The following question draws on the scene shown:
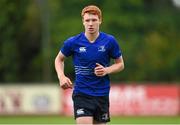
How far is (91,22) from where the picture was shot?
10.9 meters

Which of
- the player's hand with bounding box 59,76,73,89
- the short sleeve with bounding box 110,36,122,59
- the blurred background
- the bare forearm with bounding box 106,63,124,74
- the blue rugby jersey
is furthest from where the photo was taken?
the blurred background

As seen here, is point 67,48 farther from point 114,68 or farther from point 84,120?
point 84,120

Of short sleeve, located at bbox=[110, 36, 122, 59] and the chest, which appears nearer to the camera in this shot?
the chest

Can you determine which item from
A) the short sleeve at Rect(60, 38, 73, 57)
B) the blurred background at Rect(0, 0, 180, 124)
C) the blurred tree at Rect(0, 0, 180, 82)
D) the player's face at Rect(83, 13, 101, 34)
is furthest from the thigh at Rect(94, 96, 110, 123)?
the blurred tree at Rect(0, 0, 180, 82)

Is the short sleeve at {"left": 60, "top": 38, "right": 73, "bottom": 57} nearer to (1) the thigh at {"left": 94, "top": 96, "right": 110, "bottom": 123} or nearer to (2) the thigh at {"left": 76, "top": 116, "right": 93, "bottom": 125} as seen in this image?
(1) the thigh at {"left": 94, "top": 96, "right": 110, "bottom": 123}

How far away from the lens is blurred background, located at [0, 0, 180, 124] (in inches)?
1217

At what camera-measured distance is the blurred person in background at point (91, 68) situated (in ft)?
36.4

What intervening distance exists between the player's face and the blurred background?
15839 mm

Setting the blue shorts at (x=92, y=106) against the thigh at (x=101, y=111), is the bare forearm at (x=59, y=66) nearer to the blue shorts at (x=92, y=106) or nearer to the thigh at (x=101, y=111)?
the blue shorts at (x=92, y=106)

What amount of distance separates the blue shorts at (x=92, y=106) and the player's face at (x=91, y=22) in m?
0.91

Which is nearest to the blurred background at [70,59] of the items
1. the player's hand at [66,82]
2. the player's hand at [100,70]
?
the player's hand at [100,70]

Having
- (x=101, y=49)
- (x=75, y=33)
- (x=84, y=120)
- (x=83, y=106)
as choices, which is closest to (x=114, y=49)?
(x=101, y=49)

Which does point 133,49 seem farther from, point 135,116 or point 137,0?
point 135,116

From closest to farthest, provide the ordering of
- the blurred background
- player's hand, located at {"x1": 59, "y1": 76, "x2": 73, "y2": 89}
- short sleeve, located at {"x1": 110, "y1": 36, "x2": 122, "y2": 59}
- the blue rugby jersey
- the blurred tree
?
player's hand, located at {"x1": 59, "y1": 76, "x2": 73, "y2": 89} < the blue rugby jersey < short sleeve, located at {"x1": 110, "y1": 36, "x2": 122, "y2": 59} < the blurred background < the blurred tree
